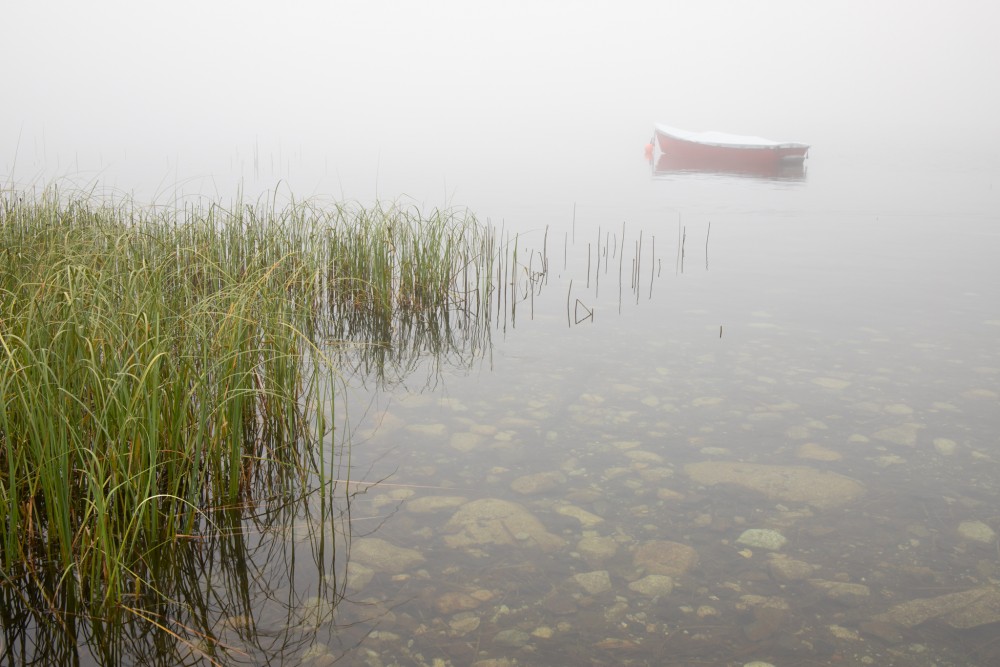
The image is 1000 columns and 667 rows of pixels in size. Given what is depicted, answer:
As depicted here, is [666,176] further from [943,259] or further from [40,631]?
[40,631]

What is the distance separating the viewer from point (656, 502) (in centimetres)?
385

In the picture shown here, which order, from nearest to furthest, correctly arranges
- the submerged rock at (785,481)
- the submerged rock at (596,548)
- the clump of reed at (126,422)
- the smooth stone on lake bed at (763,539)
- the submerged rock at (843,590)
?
the clump of reed at (126,422) < the submerged rock at (843,590) < the submerged rock at (596,548) < the smooth stone on lake bed at (763,539) < the submerged rock at (785,481)

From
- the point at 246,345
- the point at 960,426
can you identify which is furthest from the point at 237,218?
the point at 960,426

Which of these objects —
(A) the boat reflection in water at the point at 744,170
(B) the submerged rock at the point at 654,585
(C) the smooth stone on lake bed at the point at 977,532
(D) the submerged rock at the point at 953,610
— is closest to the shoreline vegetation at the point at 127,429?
(B) the submerged rock at the point at 654,585

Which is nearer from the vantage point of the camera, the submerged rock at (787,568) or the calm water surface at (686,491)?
the calm water surface at (686,491)

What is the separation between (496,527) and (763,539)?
1.09m

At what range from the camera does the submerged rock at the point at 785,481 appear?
391 centimetres

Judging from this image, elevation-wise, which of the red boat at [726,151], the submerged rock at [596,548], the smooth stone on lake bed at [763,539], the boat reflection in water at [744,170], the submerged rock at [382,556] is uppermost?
the red boat at [726,151]

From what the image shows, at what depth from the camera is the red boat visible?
81.8 feet

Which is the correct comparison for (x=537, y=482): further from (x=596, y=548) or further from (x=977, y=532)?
(x=977, y=532)

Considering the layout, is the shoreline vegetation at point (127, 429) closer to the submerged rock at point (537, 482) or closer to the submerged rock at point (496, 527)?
the submerged rock at point (496, 527)

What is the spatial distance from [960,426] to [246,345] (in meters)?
3.87

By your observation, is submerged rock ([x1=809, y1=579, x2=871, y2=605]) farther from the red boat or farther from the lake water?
the red boat

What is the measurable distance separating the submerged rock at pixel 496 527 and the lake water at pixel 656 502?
0.04 feet
